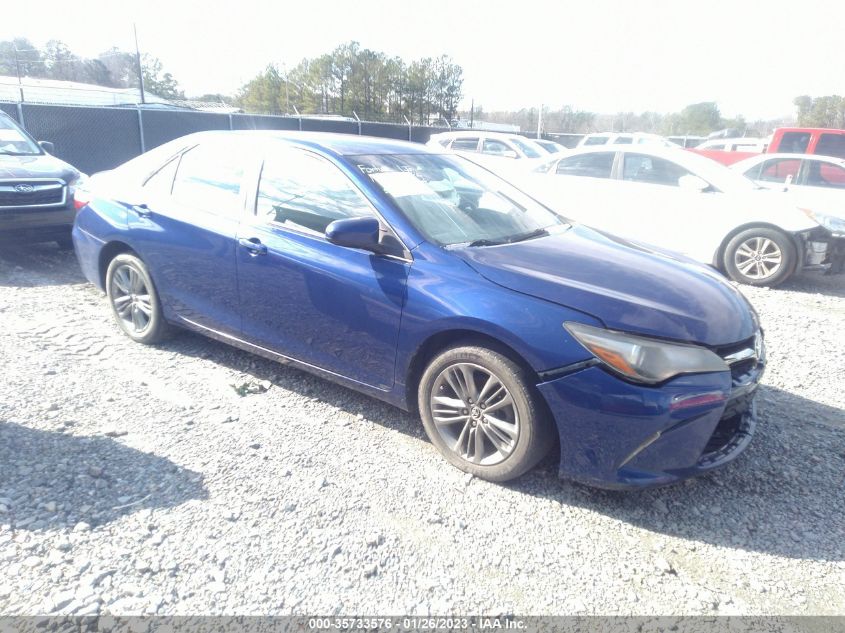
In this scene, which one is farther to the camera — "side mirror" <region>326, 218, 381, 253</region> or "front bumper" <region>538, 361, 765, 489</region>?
"side mirror" <region>326, 218, 381, 253</region>

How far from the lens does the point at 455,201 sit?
3875 millimetres

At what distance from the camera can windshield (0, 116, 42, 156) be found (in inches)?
306

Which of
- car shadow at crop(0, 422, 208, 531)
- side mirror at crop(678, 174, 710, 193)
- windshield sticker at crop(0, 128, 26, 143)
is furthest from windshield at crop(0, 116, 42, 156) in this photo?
side mirror at crop(678, 174, 710, 193)

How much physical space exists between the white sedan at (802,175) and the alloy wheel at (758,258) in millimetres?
1122

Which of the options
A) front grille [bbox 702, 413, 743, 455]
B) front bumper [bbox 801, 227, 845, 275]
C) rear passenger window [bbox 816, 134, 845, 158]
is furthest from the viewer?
rear passenger window [bbox 816, 134, 845, 158]

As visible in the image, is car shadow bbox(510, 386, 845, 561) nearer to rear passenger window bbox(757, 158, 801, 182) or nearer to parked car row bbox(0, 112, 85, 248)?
parked car row bbox(0, 112, 85, 248)

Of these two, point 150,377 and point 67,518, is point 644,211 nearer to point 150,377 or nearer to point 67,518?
point 150,377

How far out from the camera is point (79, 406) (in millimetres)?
3795

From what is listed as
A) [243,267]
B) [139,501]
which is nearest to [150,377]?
[243,267]

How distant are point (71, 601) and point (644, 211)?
7.64 meters

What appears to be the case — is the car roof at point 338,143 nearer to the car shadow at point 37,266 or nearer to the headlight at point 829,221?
the car shadow at point 37,266

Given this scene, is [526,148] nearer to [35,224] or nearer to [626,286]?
[35,224]

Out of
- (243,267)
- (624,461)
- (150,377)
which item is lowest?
(150,377)

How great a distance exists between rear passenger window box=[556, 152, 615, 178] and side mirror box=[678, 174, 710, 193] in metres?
1.05
